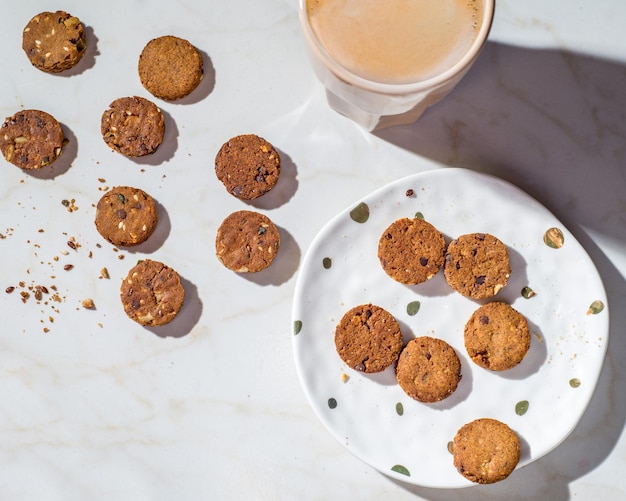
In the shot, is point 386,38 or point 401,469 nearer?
point 386,38

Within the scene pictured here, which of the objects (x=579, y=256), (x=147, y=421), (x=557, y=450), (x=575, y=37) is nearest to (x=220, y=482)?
(x=147, y=421)

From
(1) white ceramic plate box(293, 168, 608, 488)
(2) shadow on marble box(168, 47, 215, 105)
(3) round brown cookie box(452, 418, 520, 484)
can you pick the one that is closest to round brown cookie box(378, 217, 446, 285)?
(1) white ceramic plate box(293, 168, 608, 488)

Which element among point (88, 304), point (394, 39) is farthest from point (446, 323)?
point (88, 304)

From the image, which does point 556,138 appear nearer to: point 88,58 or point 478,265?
point 478,265

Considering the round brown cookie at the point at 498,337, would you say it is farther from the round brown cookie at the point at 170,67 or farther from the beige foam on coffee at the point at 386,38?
the round brown cookie at the point at 170,67

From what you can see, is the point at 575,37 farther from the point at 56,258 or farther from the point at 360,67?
the point at 56,258

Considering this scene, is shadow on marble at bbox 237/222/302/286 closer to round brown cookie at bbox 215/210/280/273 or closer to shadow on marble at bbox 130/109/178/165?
round brown cookie at bbox 215/210/280/273

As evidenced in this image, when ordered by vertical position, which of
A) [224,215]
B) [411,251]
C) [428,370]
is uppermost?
[224,215]

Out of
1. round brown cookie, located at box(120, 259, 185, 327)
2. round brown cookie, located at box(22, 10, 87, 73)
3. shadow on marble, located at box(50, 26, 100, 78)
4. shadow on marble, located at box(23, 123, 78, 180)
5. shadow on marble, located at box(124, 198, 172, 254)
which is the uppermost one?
round brown cookie, located at box(22, 10, 87, 73)
